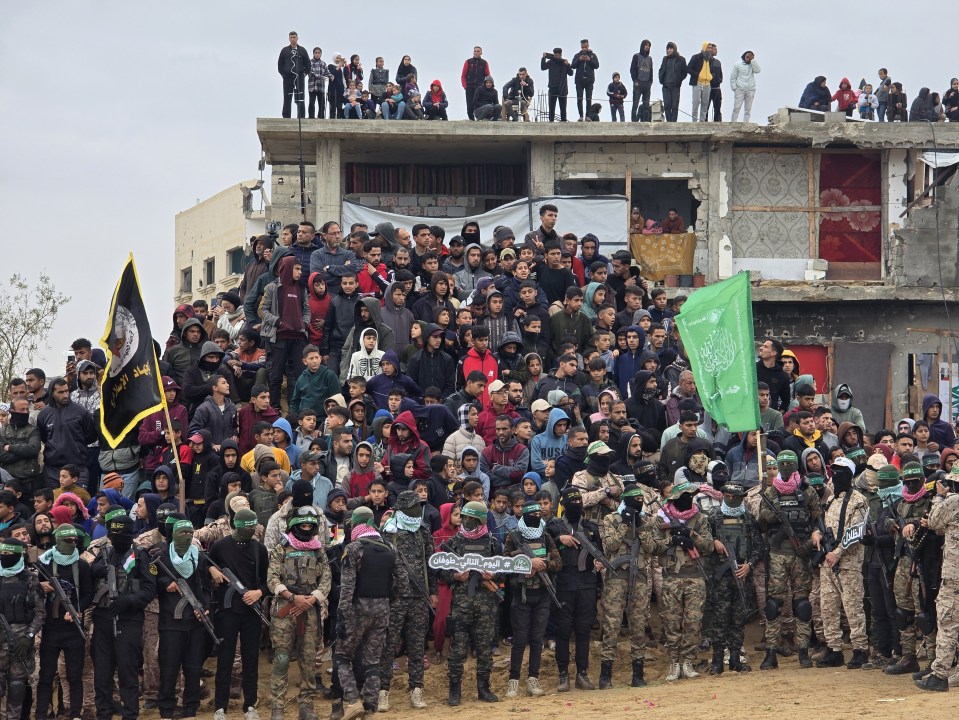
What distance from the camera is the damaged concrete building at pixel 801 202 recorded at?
26.5 m

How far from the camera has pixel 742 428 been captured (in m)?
14.4

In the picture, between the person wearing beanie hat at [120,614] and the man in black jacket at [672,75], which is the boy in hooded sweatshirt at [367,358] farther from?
the man in black jacket at [672,75]

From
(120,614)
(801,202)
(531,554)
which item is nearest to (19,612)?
(120,614)

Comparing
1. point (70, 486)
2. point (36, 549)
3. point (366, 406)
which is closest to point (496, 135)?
point (366, 406)

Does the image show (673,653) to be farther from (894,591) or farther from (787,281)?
(787,281)

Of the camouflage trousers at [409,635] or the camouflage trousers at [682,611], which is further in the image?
the camouflage trousers at [682,611]

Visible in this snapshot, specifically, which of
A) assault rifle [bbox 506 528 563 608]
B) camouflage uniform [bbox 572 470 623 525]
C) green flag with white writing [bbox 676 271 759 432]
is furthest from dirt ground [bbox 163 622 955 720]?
green flag with white writing [bbox 676 271 759 432]

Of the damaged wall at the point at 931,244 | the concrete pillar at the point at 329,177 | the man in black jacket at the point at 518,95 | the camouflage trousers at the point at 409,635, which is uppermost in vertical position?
the man in black jacket at the point at 518,95

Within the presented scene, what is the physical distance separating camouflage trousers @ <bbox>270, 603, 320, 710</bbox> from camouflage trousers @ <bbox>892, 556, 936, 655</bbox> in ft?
17.2

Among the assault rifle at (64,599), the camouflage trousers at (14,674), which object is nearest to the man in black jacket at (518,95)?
the assault rifle at (64,599)

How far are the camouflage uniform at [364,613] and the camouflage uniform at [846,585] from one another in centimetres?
416

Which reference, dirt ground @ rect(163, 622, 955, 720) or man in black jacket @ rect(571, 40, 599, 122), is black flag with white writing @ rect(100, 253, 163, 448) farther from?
man in black jacket @ rect(571, 40, 599, 122)

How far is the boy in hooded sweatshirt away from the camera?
1638 cm

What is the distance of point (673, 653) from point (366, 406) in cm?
442
